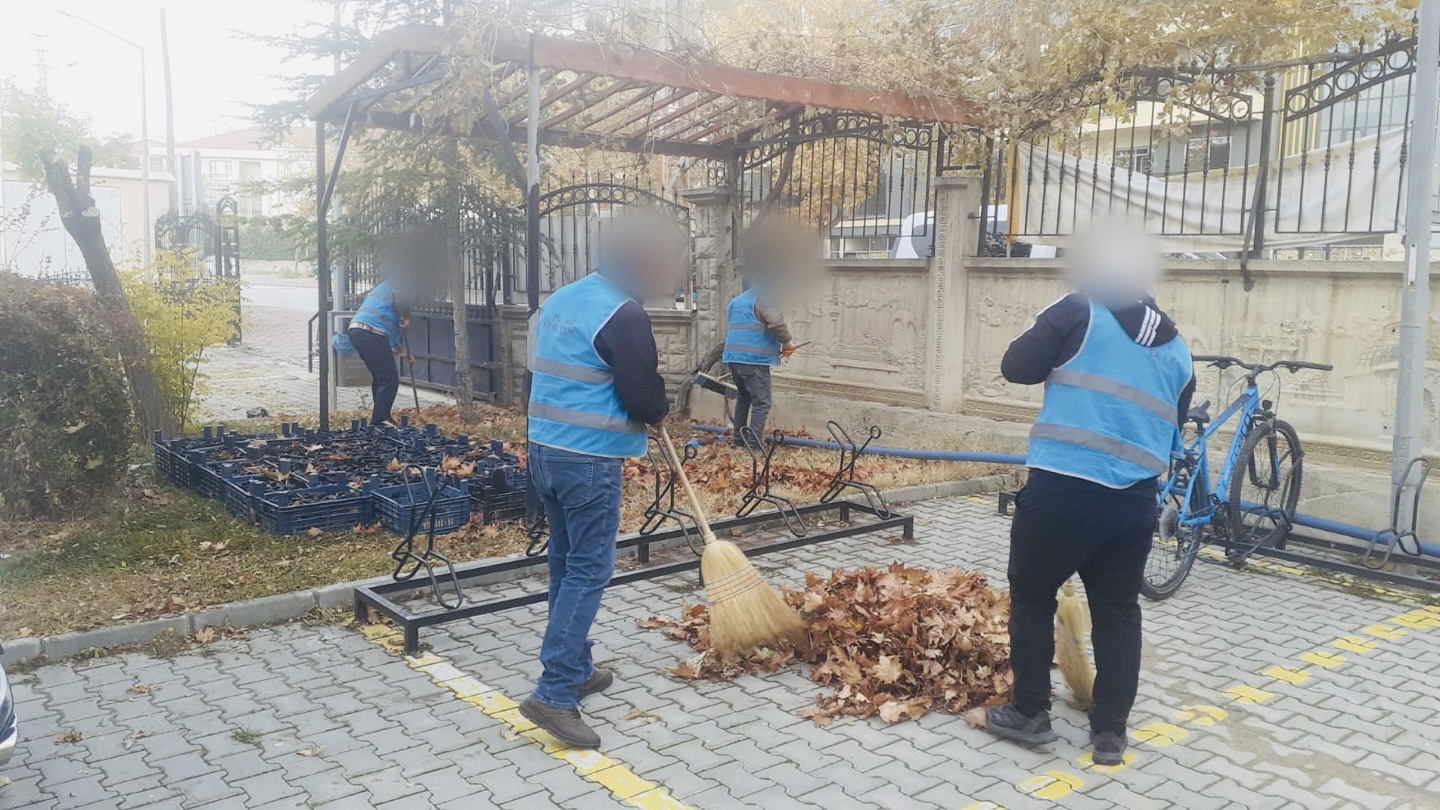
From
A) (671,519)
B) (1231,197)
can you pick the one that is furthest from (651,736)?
(1231,197)

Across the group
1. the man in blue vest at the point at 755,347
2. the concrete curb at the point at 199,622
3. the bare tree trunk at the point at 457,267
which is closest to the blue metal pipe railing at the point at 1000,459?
the man in blue vest at the point at 755,347

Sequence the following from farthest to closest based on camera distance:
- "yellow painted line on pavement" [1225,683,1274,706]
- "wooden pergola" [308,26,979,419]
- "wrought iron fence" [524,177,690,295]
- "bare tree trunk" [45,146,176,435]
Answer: "wrought iron fence" [524,177,690,295] < "bare tree trunk" [45,146,176,435] < "wooden pergola" [308,26,979,419] < "yellow painted line on pavement" [1225,683,1274,706]

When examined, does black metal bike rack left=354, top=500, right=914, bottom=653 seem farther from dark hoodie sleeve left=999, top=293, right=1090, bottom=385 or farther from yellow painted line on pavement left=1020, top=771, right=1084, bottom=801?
dark hoodie sleeve left=999, top=293, right=1090, bottom=385

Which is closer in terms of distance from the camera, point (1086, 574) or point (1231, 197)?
point (1086, 574)

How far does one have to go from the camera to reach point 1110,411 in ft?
→ 13.2

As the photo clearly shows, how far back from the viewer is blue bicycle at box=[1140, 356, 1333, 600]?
21.0ft

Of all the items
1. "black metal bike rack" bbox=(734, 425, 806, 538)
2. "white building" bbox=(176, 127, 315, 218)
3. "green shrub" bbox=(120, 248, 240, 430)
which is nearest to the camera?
"black metal bike rack" bbox=(734, 425, 806, 538)

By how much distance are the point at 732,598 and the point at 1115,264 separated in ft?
7.01

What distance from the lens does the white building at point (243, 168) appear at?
12680mm

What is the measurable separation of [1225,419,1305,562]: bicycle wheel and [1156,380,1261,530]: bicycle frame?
65mm

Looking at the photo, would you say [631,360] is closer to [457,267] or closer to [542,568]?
[542,568]

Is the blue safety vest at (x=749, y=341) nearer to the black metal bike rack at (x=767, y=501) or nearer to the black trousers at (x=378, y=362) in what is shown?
the black metal bike rack at (x=767, y=501)

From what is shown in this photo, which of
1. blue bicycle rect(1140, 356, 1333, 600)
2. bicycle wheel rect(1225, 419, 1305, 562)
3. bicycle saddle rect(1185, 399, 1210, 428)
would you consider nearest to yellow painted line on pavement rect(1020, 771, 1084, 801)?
blue bicycle rect(1140, 356, 1333, 600)

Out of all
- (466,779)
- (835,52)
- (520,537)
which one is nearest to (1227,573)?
(520,537)
